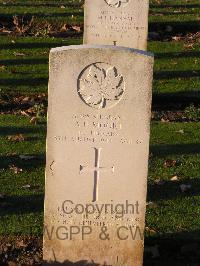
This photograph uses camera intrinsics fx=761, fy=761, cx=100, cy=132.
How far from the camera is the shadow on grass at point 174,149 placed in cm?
923

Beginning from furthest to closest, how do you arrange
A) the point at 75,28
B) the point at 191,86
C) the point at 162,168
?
the point at 75,28 → the point at 191,86 → the point at 162,168

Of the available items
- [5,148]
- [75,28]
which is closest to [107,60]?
[5,148]

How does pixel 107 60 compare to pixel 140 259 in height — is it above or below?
above

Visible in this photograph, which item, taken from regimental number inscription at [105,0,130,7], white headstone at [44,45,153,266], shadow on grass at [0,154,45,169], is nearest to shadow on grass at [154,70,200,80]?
regimental number inscription at [105,0,130,7]

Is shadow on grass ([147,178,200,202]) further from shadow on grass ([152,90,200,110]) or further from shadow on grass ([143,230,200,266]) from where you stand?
shadow on grass ([152,90,200,110])

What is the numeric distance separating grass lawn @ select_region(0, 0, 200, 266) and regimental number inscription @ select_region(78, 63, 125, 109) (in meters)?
1.53

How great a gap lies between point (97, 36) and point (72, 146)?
5860 mm

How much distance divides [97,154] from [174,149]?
347 centimetres

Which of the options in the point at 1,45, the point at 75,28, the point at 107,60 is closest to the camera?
the point at 107,60

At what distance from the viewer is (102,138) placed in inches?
237

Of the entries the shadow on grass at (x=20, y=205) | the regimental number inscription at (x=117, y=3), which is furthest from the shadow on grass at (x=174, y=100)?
the shadow on grass at (x=20, y=205)

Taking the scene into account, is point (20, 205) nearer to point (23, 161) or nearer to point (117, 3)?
point (23, 161)

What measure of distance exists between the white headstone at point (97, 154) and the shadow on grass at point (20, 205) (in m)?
1.27

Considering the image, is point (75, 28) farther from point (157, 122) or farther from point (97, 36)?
point (157, 122)
